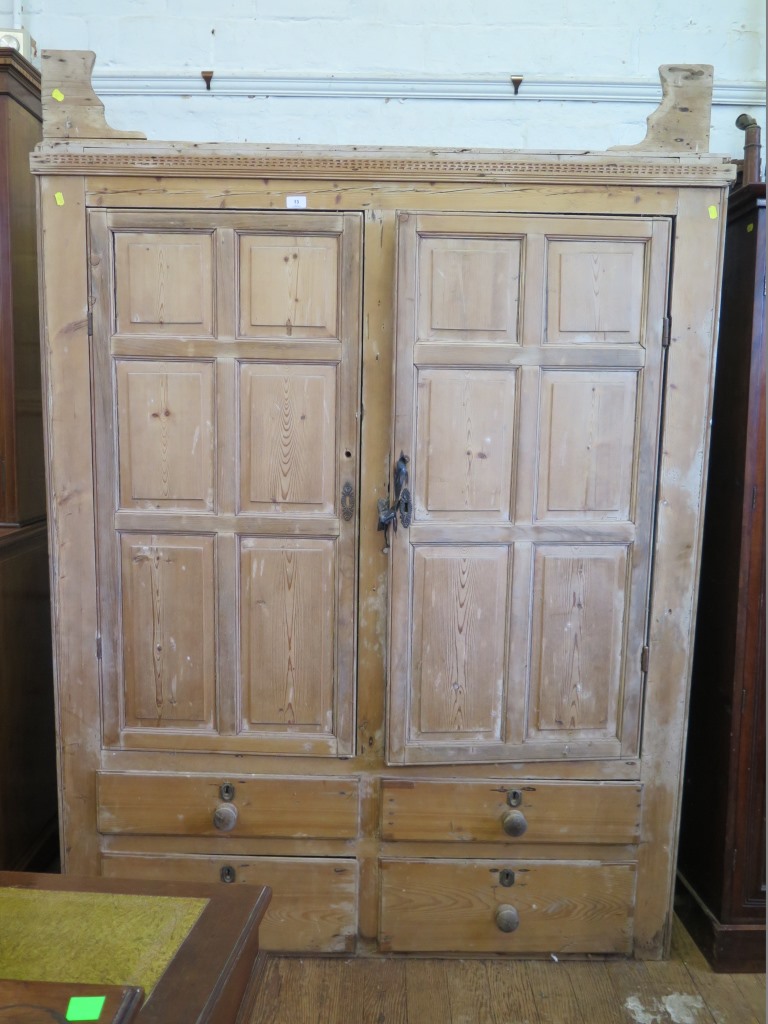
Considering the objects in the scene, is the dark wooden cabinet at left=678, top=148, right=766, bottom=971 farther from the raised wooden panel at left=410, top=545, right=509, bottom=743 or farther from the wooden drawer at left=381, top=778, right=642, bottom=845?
the raised wooden panel at left=410, top=545, right=509, bottom=743

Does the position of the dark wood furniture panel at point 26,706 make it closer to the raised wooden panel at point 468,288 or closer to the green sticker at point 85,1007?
the raised wooden panel at point 468,288

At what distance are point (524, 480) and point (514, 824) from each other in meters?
0.89

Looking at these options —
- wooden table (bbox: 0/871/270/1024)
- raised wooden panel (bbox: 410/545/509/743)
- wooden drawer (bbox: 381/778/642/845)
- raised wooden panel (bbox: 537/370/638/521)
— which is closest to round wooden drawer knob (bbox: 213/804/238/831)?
wooden drawer (bbox: 381/778/642/845)

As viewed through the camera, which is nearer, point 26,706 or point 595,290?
point 595,290

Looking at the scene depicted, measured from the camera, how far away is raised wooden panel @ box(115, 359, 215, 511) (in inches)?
74.8

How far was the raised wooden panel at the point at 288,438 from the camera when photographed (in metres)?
1.90

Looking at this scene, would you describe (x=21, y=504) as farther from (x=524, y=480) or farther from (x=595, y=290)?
(x=595, y=290)

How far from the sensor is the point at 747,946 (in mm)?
2059

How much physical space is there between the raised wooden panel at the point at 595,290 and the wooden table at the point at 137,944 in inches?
56.2

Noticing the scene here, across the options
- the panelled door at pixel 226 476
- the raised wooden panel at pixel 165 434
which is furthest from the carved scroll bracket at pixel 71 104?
the raised wooden panel at pixel 165 434

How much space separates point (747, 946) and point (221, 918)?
5.54 feet

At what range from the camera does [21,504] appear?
2.22 m

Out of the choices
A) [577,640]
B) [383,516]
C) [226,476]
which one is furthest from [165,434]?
[577,640]

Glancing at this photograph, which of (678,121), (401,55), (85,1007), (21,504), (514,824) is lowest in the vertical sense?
(514,824)
